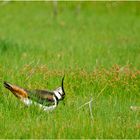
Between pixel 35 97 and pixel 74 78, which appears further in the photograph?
pixel 74 78

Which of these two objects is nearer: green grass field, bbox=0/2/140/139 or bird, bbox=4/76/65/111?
green grass field, bbox=0/2/140/139

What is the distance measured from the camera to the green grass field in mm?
5816

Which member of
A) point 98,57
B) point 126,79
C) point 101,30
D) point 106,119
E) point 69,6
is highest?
point 106,119

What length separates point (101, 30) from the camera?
19.0 meters

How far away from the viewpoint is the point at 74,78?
8.30 meters

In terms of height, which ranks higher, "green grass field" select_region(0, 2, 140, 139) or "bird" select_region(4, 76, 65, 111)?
"bird" select_region(4, 76, 65, 111)

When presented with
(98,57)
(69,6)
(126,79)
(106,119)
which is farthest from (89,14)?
(106,119)

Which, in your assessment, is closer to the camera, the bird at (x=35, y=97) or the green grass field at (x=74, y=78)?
the green grass field at (x=74, y=78)

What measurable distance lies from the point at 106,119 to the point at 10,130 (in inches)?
48.8

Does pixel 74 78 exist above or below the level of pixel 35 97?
below

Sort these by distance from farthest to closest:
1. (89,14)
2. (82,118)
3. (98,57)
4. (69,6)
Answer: (69,6) → (89,14) → (98,57) → (82,118)

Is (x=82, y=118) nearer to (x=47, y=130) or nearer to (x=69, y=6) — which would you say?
(x=47, y=130)

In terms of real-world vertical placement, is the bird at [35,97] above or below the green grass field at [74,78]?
above

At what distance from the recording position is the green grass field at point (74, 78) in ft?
19.1
